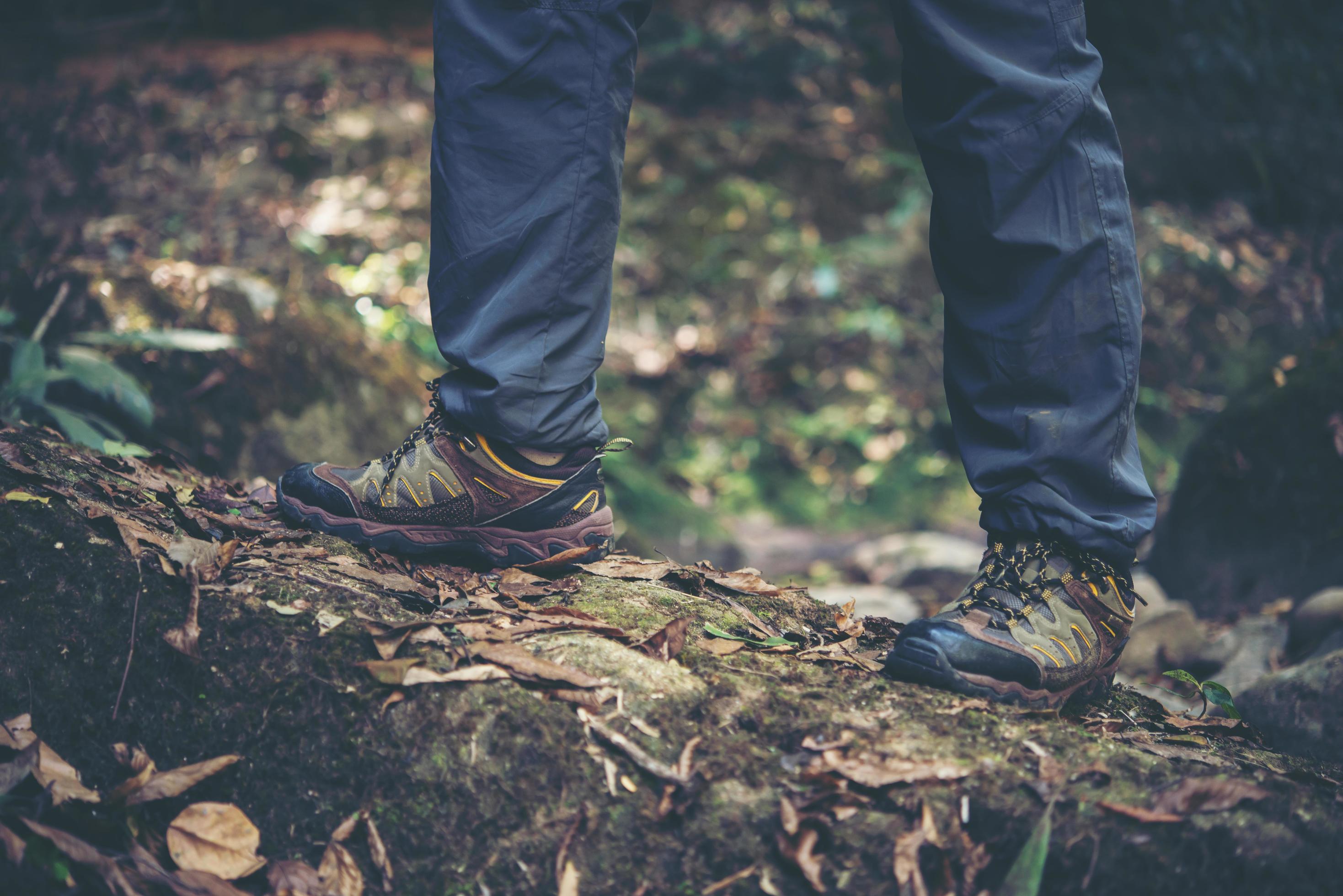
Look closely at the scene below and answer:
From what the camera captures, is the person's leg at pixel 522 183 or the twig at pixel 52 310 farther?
the twig at pixel 52 310

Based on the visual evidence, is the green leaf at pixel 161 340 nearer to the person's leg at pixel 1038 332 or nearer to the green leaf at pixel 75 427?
the green leaf at pixel 75 427

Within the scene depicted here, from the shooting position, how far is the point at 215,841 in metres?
1.25

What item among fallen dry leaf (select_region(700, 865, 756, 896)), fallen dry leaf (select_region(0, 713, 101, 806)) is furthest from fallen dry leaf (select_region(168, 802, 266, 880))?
fallen dry leaf (select_region(700, 865, 756, 896))

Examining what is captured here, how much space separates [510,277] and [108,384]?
6.37 feet

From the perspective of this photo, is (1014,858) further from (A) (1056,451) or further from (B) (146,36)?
(B) (146,36)

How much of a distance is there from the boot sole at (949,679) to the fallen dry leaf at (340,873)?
3.19 feet

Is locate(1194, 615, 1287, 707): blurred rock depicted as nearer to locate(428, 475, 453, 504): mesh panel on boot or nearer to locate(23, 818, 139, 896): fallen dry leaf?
locate(428, 475, 453, 504): mesh panel on boot

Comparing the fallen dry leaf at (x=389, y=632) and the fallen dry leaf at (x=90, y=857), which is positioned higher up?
the fallen dry leaf at (x=389, y=632)

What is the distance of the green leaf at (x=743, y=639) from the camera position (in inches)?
66.6

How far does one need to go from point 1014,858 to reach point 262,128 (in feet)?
22.9

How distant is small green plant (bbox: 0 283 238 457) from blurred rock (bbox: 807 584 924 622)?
2638 millimetres

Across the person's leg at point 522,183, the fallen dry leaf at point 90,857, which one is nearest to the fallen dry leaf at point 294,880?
the fallen dry leaf at point 90,857

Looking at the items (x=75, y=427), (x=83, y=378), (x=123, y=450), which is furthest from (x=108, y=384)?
(x=123, y=450)

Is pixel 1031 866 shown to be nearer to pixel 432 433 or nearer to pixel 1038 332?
pixel 1038 332
